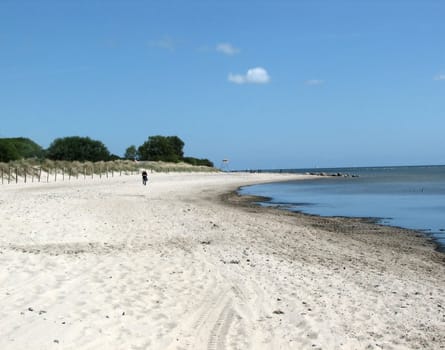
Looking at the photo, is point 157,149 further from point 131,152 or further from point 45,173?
point 45,173

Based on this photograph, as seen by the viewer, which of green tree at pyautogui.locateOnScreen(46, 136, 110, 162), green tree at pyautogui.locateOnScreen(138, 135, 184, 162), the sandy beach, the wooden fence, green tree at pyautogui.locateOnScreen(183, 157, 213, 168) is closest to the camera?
the sandy beach

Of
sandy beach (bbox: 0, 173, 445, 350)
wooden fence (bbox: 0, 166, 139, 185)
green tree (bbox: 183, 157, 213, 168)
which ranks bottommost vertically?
sandy beach (bbox: 0, 173, 445, 350)

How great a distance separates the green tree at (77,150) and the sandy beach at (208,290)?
8385 cm

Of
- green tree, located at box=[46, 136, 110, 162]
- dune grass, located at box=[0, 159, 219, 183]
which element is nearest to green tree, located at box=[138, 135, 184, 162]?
green tree, located at box=[46, 136, 110, 162]

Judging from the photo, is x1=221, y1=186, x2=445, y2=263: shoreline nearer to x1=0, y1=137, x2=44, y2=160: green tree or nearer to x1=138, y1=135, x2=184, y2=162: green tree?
x1=0, y1=137, x2=44, y2=160: green tree

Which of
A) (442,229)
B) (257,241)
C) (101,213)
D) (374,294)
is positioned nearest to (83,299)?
(374,294)

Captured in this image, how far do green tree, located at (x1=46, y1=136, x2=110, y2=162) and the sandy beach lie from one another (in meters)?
83.8

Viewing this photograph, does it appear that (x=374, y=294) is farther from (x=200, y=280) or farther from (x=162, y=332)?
(x=162, y=332)

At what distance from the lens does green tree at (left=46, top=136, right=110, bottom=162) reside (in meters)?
96.1

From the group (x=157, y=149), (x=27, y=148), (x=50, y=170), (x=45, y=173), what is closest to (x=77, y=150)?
(x=27, y=148)

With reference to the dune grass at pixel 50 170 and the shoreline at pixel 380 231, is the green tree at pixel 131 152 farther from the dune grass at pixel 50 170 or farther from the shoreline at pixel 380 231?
the shoreline at pixel 380 231

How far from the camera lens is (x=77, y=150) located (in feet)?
317

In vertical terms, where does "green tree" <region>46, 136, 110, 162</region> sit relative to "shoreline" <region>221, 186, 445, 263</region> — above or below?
above

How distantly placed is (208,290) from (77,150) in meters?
92.6
